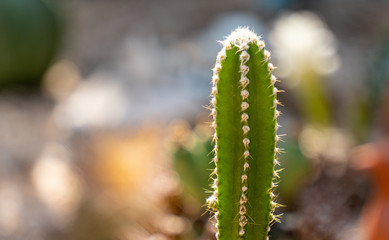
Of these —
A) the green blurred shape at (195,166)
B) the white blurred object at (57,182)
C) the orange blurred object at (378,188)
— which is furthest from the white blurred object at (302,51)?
the white blurred object at (57,182)

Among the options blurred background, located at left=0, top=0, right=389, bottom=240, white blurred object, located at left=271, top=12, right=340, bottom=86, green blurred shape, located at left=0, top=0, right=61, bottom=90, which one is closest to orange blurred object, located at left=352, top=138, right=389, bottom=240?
blurred background, located at left=0, top=0, right=389, bottom=240

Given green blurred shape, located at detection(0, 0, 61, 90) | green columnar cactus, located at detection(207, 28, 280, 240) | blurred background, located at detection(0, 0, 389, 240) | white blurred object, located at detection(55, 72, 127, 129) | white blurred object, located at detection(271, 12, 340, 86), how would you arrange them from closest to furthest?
green columnar cactus, located at detection(207, 28, 280, 240) → blurred background, located at detection(0, 0, 389, 240) → white blurred object, located at detection(271, 12, 340, 86) → white blurred object, located at detection(55, 72, 127, 129) → green blurred shape, located at detection(0, 0, 61, 90)

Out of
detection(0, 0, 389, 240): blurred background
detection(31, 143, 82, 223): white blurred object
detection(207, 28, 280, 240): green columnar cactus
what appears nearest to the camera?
detection(207, 28, 280, 240): green columnar cactus

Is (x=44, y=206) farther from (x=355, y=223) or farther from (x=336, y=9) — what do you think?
(x=336, y=9)

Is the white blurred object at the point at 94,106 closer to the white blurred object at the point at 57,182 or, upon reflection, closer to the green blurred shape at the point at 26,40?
the white blurred object at the point at 57,182

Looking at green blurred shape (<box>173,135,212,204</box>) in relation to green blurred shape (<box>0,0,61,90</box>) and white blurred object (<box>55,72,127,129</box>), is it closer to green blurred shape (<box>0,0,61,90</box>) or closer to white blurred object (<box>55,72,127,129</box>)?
white blurred object (<box>55,72,127,129</box>)

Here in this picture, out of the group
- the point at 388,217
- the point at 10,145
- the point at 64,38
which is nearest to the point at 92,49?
the point at 64,38
